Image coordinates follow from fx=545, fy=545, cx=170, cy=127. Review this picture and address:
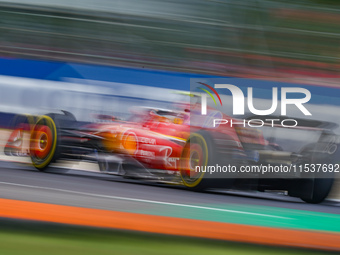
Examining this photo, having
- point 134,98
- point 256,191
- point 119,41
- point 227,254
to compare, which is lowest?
point 227,254

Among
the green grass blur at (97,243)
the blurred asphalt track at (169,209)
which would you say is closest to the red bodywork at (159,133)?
the blurred asphalt track at (169,209)

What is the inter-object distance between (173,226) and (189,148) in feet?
2.02

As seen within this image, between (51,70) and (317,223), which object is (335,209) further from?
(51,70)

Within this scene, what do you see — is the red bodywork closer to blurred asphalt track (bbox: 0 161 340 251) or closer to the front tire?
blurred asphalt track (bbox: 0 161 340 251)

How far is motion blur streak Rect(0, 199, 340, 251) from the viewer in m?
3.24

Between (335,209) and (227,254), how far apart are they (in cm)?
102

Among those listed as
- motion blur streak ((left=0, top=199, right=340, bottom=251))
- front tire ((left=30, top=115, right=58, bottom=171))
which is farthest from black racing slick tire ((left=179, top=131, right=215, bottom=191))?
front tire ((left=30, top=115, right=58, bottom=171))

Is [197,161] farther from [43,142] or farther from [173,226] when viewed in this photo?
[43,142]

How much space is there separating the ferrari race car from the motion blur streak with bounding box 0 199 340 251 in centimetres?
36

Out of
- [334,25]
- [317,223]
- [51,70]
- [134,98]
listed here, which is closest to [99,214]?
[134,98]

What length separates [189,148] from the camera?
3750 millimetres

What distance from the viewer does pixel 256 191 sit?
11.9 feet

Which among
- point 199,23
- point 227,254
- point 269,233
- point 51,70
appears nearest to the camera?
point 227,254

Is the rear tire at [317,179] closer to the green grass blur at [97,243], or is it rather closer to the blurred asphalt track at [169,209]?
the blurred asphalt track at [169,209]
